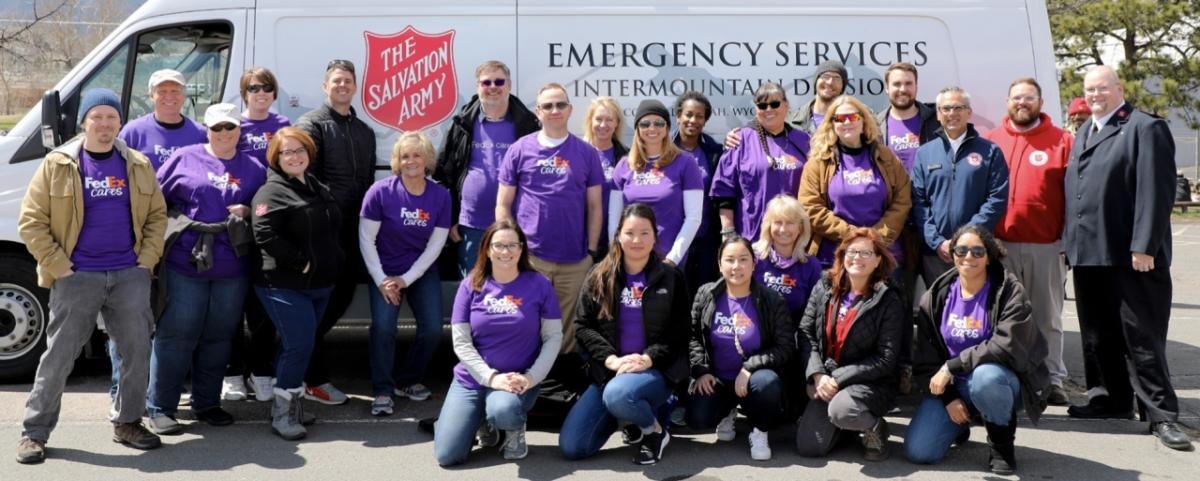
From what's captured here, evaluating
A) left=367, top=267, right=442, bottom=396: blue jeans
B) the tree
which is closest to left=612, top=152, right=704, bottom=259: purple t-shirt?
left=367, top=267, right=442, bottom=396: blue jeans

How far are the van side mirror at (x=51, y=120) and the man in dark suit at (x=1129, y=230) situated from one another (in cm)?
527

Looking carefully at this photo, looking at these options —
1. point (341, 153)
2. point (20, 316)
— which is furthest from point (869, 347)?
point (20, 316)

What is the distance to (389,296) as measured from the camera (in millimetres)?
5867

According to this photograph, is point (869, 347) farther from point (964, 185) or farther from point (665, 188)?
point (665, 188)

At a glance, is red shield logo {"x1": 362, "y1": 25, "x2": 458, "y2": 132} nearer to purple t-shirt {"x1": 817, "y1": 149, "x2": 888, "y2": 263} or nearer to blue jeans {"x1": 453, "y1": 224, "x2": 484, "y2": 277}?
blue jeans {"x1": 453, "y1": 224, "x2": 484, "y2": 277}

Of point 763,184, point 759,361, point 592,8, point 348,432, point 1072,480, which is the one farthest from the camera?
point 592,8

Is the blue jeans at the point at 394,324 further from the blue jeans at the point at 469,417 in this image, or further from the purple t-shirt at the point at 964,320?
the purple t-shirt at the point at 964,320

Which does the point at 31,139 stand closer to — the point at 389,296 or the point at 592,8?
the point at 389,296

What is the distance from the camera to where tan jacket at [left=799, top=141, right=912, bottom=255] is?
227 inches

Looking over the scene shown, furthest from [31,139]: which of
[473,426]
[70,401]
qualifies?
[473,426]

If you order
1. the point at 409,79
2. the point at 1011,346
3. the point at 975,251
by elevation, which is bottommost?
the point at 1011,346

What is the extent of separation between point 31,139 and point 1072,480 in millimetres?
5616

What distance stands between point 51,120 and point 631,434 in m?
3.46

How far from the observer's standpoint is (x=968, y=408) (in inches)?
198
